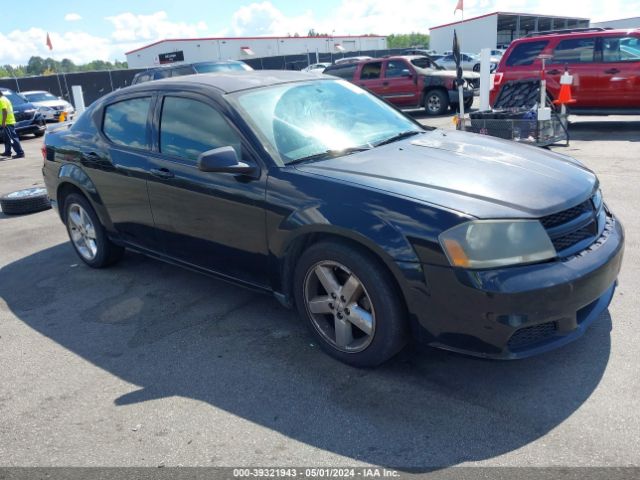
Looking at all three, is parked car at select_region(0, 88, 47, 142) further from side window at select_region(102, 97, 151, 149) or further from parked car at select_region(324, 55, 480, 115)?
side window at select_region(102, 97, 151, 149)

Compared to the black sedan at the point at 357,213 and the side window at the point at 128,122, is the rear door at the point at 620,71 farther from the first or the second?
the side window at the point at 128,122

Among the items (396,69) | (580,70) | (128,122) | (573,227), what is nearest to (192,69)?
(396,69)

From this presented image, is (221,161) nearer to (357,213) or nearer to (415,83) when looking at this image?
(357,213)

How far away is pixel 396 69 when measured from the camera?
16328 millimetres

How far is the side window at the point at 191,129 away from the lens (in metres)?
3.77

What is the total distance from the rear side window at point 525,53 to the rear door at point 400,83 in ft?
13.0

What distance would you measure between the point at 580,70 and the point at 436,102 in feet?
15.9

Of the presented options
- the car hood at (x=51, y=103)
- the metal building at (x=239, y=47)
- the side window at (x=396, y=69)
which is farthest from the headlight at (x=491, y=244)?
the metal building at (x=239, y=47)

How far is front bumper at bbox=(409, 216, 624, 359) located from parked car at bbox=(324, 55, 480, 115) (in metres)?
13.4

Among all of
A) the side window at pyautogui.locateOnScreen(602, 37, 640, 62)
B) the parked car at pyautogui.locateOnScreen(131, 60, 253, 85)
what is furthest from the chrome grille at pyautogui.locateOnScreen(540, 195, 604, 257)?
the parked car at pyautogui.locateOnScreen(131, 60, 253, 85)

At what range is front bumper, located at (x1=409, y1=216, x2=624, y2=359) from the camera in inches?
105

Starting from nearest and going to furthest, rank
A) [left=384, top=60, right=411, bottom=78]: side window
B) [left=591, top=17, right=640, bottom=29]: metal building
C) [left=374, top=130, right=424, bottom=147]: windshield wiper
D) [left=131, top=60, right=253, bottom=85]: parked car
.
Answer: [left=374, top=130, right=424, bottom=147]: windshield wiper → [left=131, top=60, right=253, bottom=85]: parked car → [left=384, top=60, right=411, bottom=78]: side window → [left=591, top=17, right=640, bottom=29]: metal building

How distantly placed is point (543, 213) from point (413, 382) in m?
1.14

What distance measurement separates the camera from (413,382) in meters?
3.11
